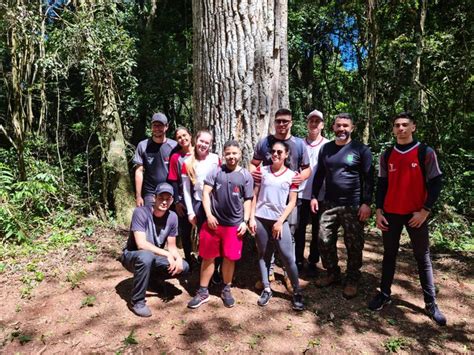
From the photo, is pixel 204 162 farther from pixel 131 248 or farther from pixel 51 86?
pixel 51 86

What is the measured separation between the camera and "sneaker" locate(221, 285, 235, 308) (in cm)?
377

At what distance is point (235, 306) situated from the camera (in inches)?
149

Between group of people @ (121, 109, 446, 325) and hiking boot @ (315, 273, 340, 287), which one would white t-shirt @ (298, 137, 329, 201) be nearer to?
group of people @ (121, 109, 446, 325)

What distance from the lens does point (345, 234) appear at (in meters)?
4.01

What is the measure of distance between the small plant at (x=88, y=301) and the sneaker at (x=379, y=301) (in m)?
3.07

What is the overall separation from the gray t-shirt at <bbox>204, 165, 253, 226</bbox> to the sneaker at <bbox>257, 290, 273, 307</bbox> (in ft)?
2.80

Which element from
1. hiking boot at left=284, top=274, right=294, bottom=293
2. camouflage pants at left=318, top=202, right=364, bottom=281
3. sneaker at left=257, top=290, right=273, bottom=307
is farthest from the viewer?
hiking boot at left=284, top=274, right=294, bottom=293

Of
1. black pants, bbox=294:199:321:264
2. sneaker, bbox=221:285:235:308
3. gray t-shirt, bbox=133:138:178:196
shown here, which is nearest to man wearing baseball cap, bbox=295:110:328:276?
black pants, bbox=294:199:321:264

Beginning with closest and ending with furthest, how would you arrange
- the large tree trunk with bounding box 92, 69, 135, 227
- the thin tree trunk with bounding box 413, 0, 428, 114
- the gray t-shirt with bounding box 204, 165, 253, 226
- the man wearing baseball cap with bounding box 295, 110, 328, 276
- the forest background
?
the gray t-shirt with bounding box 204, 165, 253, 226
the man wearing baseball cap with bounding box 295, 110, 328, 276
the forest background
the large tree trunk with bounding box 92, 69, 135, 227
the thin tree trunk with bounding box 413, 0, 428, 114

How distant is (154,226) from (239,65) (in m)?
2.18

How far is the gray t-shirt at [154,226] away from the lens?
3904 mm

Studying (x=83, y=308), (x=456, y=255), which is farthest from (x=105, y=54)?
(x=456, y=255)

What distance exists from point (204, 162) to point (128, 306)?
178 cm

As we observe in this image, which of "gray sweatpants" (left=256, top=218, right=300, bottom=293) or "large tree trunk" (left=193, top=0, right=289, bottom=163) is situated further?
"large tree trunk" (left=193, top=0, right=289, bottom=163)
